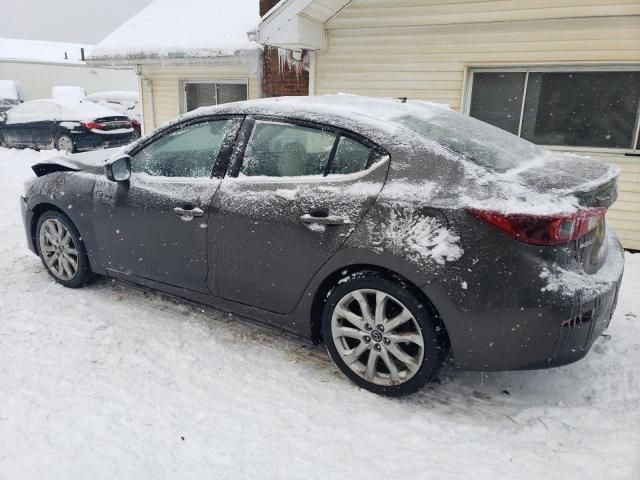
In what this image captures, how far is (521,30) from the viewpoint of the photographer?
6.16 meters

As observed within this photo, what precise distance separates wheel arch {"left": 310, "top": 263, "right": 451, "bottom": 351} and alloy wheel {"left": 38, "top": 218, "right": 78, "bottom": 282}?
2285 millimetres

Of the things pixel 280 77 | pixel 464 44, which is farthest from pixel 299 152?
pixel 280 77

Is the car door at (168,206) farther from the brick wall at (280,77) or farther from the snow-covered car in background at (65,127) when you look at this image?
the snow-covered car in background at (65,127)

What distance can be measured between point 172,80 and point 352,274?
Answer: 861 centimetres

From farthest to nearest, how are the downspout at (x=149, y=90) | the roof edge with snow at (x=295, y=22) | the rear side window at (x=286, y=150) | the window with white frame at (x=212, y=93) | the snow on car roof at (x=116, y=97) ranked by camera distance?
the snow on car roof at (x=116, y=97) < the downspout at (x=149, y=90) < the window with white frame at (x=212, y=93) < the roof edge with snow at (x=295, y=22) < the rear side window at (x=286, y=150)

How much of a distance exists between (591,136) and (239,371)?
5.18 metres

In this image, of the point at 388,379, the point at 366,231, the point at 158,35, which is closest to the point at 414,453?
the point at 388,379

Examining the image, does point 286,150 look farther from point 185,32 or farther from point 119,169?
point 185,32

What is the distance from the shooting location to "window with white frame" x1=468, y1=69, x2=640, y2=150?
19.4 feet

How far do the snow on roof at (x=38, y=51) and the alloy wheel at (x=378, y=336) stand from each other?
3536cm

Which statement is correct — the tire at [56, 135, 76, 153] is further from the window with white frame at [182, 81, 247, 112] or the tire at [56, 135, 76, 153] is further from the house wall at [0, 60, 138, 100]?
the house wall at [0, 60, 138, 100]

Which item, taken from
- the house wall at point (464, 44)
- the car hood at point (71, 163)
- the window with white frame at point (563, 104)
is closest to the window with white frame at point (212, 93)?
the house wall at point (464, 44)

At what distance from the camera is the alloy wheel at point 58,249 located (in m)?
4.26

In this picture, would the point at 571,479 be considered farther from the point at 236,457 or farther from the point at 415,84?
the point at 415,84
